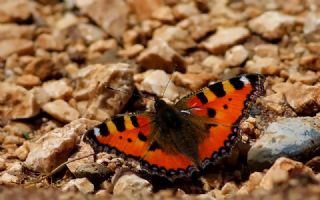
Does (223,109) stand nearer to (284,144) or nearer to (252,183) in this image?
(284,144)

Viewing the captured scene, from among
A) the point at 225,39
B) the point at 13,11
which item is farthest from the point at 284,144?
the point at 13,11

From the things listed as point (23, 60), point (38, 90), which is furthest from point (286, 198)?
point (23, 60)

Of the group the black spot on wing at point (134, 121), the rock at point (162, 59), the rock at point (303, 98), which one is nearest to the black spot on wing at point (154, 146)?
the black spot on wing at point (134, 121)

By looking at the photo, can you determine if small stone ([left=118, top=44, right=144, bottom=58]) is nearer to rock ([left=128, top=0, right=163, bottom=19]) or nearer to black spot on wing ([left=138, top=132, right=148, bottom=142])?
rock ([left=128, top=0, right=163, bottom=19])

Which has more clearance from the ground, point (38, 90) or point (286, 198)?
point (286, 198)

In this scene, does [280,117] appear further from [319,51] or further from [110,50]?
[110,50]

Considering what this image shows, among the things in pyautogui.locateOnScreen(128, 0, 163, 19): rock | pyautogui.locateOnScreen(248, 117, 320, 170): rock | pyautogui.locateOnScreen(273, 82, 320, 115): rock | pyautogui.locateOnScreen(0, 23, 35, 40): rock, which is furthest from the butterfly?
pyautogui.locateOnScreen(0, 23, 35, 40): rock

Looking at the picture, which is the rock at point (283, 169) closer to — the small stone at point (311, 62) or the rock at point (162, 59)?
the small stone at point (311, 62)
